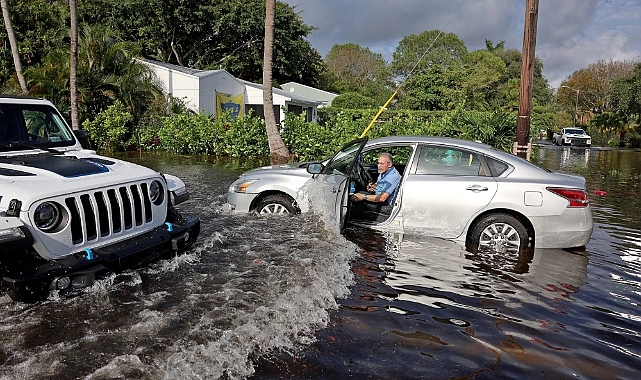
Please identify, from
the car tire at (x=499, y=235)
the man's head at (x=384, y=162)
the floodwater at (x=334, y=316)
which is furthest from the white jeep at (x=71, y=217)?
the car tire at (x=499, y=235)

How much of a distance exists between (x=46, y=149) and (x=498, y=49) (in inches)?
3153

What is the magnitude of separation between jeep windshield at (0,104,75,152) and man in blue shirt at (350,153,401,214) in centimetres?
369

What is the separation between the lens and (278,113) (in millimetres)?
32719

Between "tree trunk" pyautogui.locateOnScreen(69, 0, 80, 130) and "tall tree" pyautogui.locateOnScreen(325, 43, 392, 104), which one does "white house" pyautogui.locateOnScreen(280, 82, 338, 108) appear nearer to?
"tree trunk" pyautogui.locateOnScreen(69, 0, 80, 130)

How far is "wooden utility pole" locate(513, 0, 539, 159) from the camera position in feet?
36.2

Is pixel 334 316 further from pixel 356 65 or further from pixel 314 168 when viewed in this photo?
pixel 356 65

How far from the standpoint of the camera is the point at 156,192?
208 inches

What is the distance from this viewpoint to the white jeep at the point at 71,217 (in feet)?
12.8

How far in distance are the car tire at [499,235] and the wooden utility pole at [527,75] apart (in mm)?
4761

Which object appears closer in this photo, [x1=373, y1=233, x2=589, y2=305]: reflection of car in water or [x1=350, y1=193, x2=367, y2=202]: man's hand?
[x1=373, y1=233, x2=589, y2=305]: reflection of car in water

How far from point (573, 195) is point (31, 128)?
623cm

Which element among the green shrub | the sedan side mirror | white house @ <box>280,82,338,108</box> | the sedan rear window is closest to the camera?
the sedan rear window

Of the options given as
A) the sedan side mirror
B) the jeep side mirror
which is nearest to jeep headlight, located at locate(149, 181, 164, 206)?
the jeep side mirror

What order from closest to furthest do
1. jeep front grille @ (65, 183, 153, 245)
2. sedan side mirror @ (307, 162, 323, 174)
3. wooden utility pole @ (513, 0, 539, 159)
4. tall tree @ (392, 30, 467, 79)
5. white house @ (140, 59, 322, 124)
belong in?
jeep front grille @ (65, 183, 153, 245) < sedan side mirror @ (307, 162, 323, 174) < wooden utility pole @ (513, 0, 539, 159) < white house @ (140, 59, 322, 124) < tall tree @ (392, 30, 467, 79)
